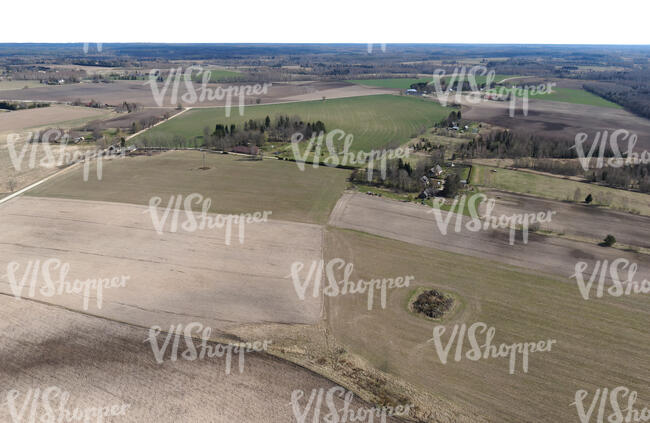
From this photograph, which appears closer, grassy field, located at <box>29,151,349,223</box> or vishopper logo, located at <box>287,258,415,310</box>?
vishopper logo, located at <box>287,258,415,310</box>

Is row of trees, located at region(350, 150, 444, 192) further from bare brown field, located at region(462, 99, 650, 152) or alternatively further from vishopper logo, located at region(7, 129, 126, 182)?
bare brown field, located at region(462, 99, 650, 152)

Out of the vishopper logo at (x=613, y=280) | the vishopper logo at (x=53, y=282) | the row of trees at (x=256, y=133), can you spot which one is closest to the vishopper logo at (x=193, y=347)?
the vishopper logo at (x=53, y=282)

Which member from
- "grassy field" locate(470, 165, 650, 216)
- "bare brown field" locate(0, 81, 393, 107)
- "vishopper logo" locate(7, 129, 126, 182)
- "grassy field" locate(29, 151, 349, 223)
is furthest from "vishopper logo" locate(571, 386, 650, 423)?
"bare brown field" locate(0, 81, 393, 107)

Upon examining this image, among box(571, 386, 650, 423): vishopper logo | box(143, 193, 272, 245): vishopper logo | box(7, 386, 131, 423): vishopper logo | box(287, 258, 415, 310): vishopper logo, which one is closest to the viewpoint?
box(7, 386, 131, 423): vishopper logo

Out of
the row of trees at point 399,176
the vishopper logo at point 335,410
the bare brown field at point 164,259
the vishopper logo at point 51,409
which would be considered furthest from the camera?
the row of trees at point 399,176

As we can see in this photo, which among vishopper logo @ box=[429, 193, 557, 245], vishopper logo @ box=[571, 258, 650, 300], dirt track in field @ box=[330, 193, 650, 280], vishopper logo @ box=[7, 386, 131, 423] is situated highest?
vishopper logo @ box=[429, 193, 557, 245]

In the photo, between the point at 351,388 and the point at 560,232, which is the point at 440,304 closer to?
the point at 351,388

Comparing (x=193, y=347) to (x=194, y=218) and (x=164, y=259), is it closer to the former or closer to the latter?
Answer: (x=164, y=259)

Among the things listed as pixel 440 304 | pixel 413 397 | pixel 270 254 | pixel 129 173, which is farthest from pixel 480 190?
pixel 129 173

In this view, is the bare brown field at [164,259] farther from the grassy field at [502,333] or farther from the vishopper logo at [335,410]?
the vishopper logo at [335,410]
